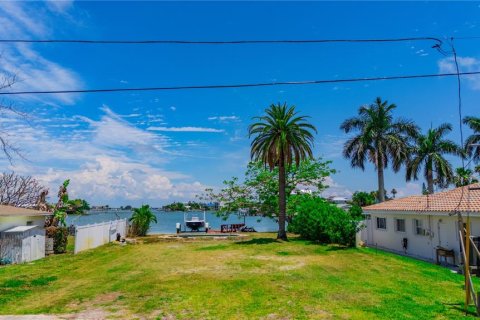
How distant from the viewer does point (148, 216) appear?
3953cm

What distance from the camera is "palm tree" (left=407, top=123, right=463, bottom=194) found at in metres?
40.8

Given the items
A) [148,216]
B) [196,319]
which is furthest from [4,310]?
[148,216]

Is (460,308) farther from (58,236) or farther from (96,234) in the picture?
(96,234)

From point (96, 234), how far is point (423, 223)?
77.0 ft

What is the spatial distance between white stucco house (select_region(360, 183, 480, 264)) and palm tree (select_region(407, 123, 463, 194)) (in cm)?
1522

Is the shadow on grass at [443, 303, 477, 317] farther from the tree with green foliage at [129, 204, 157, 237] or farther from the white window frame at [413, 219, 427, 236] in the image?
the tree with green foliage at [129, 204, 157, 237]

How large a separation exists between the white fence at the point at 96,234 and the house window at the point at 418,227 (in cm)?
2240

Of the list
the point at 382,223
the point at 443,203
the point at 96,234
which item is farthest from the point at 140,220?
the point at 443,203

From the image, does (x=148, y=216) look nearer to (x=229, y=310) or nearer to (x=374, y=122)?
(x=374, y=122)

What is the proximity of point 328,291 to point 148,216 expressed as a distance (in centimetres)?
2957

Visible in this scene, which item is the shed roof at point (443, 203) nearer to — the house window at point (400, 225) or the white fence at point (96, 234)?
the house window at point (400, 225)

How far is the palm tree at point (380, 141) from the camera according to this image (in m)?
40.8

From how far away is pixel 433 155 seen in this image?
4122cm

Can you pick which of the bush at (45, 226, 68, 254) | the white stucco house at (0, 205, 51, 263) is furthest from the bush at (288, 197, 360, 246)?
the white stucco house at (0, 205, 51, 263)
